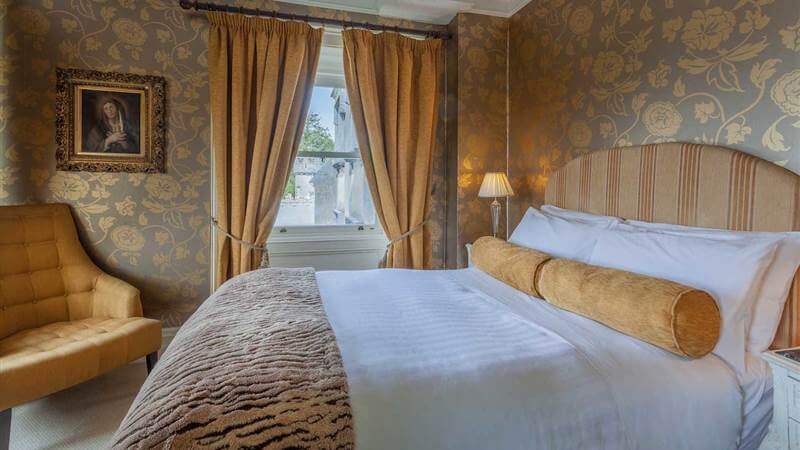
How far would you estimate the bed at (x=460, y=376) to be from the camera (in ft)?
2.92

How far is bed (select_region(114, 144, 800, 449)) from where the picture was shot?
0.89 meters

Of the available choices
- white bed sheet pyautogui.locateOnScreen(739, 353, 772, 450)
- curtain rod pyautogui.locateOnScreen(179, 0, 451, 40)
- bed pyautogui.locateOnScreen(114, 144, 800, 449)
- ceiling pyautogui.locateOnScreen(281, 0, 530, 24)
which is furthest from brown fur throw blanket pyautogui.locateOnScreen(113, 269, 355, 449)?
ceiling pyautogui.locateOnScreen(281, 0, 530, 24)

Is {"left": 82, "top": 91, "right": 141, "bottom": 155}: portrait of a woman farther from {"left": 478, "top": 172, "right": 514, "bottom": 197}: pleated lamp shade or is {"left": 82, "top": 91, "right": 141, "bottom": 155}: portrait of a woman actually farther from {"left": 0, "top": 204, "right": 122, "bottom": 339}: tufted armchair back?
{"left": 478, "top": 172, "right": 514, "bottom": 197}: pleated lamp shade

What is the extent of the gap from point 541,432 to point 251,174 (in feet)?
8.31

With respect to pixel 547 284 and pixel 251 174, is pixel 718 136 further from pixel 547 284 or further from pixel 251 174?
pixel 251 174

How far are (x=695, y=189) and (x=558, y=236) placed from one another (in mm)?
634

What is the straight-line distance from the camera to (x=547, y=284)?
1.74 m

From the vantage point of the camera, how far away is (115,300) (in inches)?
96.1

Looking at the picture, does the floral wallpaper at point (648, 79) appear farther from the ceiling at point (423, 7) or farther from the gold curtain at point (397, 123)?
the gold curtain at point (397, 123)

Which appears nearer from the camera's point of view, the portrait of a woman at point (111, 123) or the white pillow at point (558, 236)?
the white pillow at point (558, 236)

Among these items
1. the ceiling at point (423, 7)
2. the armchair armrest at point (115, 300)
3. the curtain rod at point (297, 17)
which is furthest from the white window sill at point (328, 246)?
the ceiling at point (423, 7)

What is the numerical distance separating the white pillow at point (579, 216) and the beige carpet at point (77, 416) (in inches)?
99.2

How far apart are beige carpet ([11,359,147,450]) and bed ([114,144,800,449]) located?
967mm

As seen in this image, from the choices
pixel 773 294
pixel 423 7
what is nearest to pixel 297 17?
pixel 423 7
